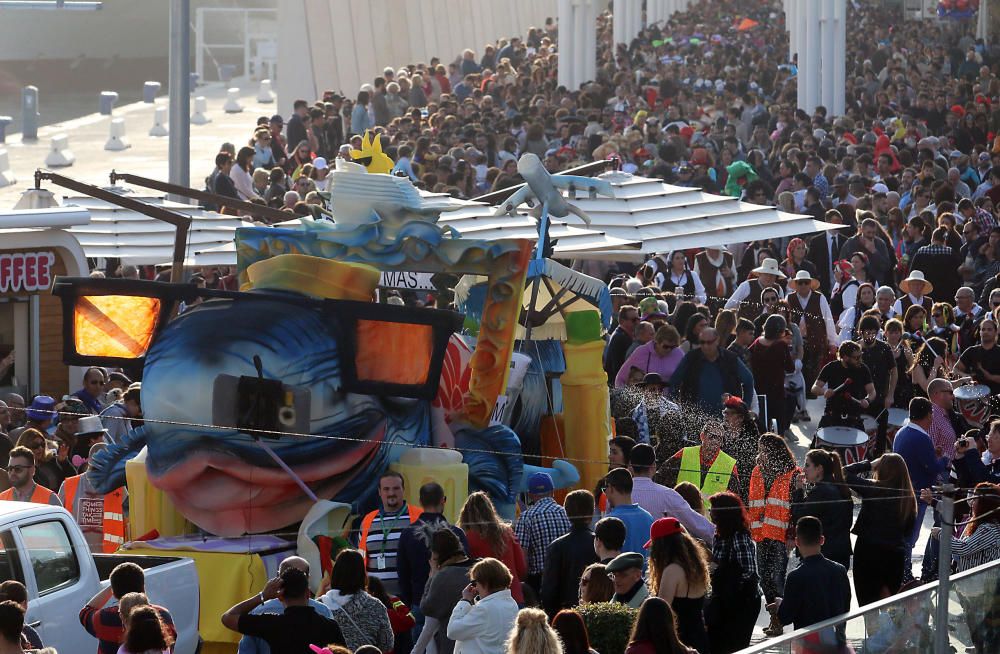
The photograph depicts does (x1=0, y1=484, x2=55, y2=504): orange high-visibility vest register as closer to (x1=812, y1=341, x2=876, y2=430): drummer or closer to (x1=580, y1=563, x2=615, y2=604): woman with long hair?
(x1=580, y1=563, x2=615, y2=604): woman with long hair

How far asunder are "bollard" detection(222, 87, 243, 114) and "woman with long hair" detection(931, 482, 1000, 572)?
39.4 metres

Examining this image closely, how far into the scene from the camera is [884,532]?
10.8m

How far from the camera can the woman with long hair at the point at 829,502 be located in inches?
429

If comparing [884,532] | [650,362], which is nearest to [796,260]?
[650,362]

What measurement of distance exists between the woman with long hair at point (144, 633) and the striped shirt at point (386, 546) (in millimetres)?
2349

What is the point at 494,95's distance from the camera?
35.7 m

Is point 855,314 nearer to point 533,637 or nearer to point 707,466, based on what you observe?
point 707,466

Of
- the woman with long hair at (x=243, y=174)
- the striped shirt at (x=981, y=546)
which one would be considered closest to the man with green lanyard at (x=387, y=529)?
the striped shirt at (x=981, y=546)

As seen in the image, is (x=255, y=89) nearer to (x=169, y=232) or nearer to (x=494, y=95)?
(x=494, y=95)

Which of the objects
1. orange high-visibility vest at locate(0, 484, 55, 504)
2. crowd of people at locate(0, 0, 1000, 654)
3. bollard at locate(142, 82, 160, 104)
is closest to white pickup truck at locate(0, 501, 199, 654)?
crowd of people at locate(0, 0, 1000, 654)

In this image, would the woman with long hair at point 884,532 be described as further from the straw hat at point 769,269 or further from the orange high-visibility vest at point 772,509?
the straw hat at point 769,269

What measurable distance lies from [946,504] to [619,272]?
42.8ft

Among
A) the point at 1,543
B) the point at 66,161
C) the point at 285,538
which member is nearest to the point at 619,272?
the point at 285,538

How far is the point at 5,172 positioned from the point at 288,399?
89.3 feet
